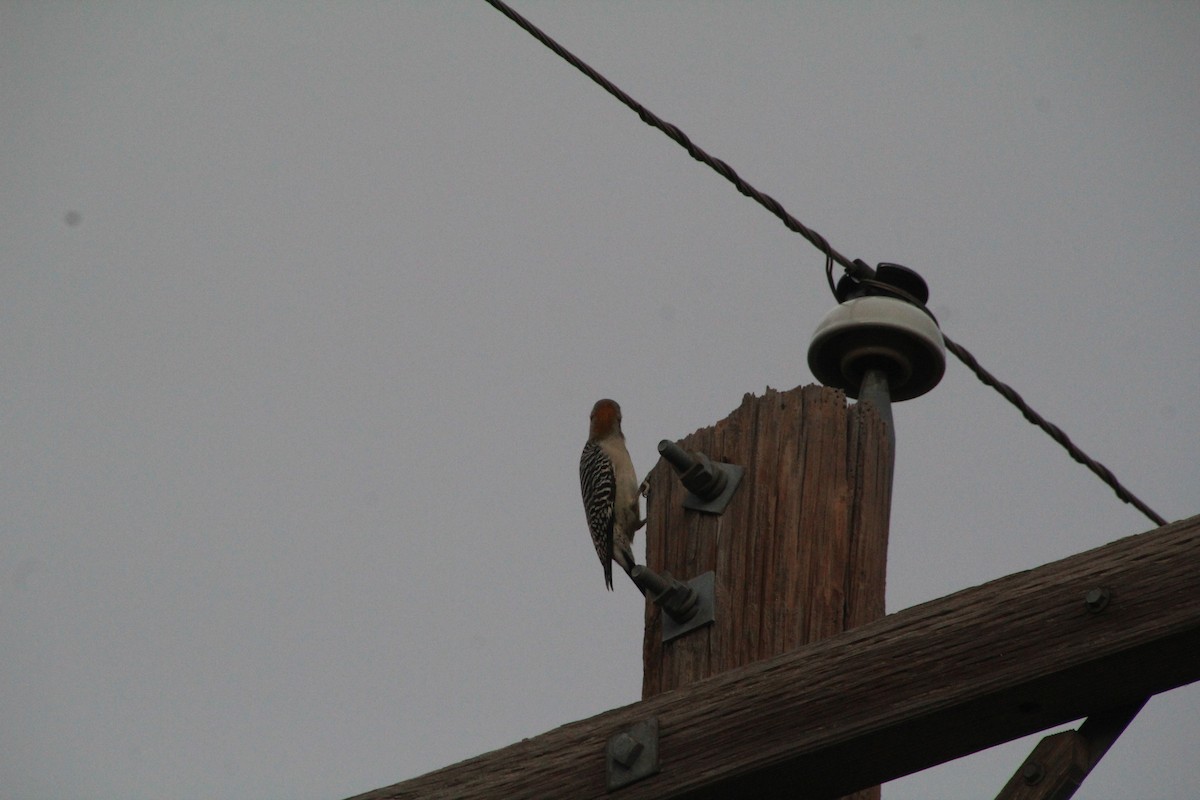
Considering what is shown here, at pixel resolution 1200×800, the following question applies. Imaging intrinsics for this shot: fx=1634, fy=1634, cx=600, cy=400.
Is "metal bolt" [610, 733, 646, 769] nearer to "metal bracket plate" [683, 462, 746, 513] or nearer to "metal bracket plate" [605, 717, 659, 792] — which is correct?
"metal bracket plate" [605, 717, 659, 792]

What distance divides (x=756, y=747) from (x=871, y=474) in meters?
1.01

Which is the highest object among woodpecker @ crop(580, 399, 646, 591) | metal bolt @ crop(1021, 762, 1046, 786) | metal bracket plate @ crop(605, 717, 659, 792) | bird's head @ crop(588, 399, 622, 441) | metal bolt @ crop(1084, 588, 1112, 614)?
bird's head @ crop(588, 399, 622, 441)

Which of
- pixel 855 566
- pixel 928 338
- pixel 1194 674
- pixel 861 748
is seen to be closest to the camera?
pixel 1194 674

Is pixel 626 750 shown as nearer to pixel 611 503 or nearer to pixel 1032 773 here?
pixel 1032 773

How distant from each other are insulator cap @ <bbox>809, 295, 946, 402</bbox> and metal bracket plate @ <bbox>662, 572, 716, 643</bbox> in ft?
2.76

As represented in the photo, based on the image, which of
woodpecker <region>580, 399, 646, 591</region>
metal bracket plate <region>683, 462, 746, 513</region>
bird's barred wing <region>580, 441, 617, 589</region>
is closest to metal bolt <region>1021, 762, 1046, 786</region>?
metal bracket plate <region>683, 462, 746, 513</region>

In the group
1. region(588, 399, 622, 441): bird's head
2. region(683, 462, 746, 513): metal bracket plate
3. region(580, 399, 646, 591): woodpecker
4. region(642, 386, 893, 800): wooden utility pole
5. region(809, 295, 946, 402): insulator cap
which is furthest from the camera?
region(588, 399, 622, 441): bird's head

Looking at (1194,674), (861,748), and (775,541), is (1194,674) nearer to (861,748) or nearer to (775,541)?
(861,748)

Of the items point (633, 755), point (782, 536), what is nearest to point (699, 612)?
point (782, 536)

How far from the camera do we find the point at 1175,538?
2945 mm

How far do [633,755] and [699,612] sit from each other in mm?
695

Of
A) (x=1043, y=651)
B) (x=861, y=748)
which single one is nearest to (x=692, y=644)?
(x=861, y=748)

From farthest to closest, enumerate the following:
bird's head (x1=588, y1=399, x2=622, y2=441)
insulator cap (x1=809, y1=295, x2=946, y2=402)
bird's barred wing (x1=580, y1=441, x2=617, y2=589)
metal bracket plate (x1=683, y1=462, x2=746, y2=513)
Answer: bird's head (x1=588, y1=399, x2=622, y2=441) < bird's barred wing (x1=580, y1=441, x2=617, y2=589) < insulator cap (x1=809, y1=295, x2=946, y2=402) < metal bracket plate (x1=683, y1=462, x2=746, y2=513)

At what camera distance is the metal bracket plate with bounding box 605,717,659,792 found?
3295mm
